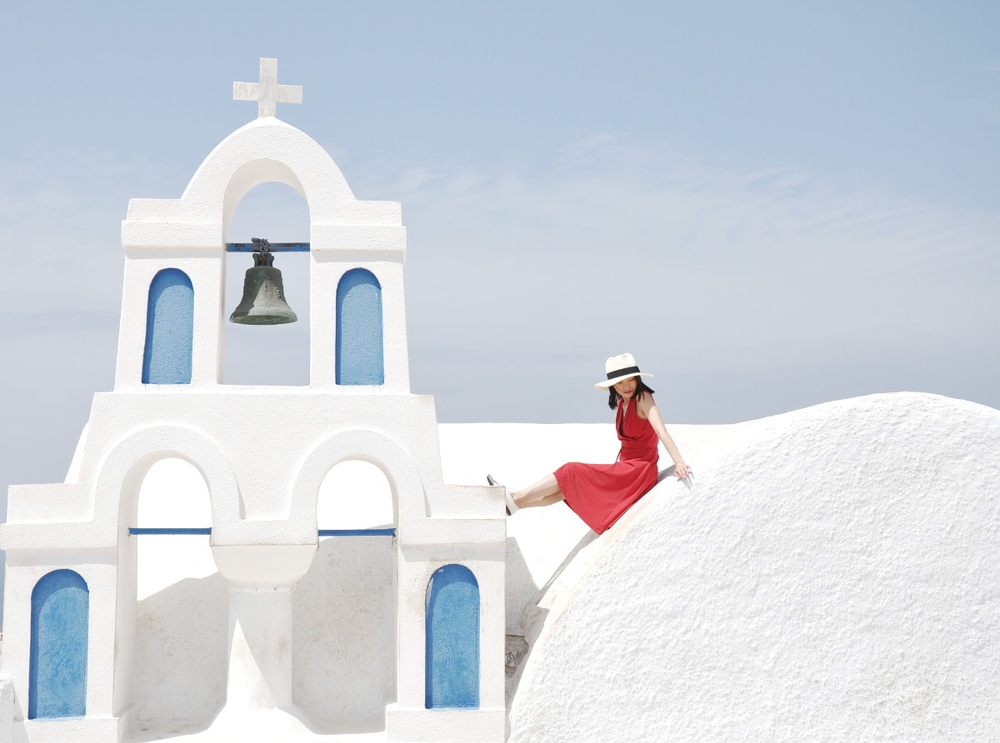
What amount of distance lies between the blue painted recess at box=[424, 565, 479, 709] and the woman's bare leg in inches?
33.3

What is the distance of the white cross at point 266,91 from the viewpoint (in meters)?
8.06

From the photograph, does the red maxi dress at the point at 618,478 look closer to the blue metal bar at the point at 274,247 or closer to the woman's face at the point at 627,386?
the woman's face at the point at 627,386

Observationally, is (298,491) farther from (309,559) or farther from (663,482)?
(663,482)

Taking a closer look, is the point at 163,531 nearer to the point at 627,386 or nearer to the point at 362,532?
the point at 362,532

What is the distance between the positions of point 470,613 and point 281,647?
1.52 metres

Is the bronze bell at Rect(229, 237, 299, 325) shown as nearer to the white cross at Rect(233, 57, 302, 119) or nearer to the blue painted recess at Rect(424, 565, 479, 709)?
the white cross at Rect(233, 57, 302, 119)

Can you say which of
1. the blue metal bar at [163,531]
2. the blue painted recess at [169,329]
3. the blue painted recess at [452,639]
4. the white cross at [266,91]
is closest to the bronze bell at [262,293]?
the blue painted recess at [169,329]

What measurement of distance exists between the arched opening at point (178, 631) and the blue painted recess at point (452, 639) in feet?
6.14

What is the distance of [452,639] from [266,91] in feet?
14.3

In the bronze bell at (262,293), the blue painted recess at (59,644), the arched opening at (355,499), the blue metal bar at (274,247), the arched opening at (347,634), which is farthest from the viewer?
the arched opening at (355,499)

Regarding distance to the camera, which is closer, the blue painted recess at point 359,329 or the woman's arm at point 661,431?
the woman's arm at point 661,431

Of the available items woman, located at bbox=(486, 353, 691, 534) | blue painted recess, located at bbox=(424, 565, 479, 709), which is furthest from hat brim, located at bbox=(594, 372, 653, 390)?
blue painted recess, located at bbox=(424, 565, 479, 709)

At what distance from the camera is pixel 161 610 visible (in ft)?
29.1

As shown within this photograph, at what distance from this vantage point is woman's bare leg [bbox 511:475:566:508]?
825 cm
